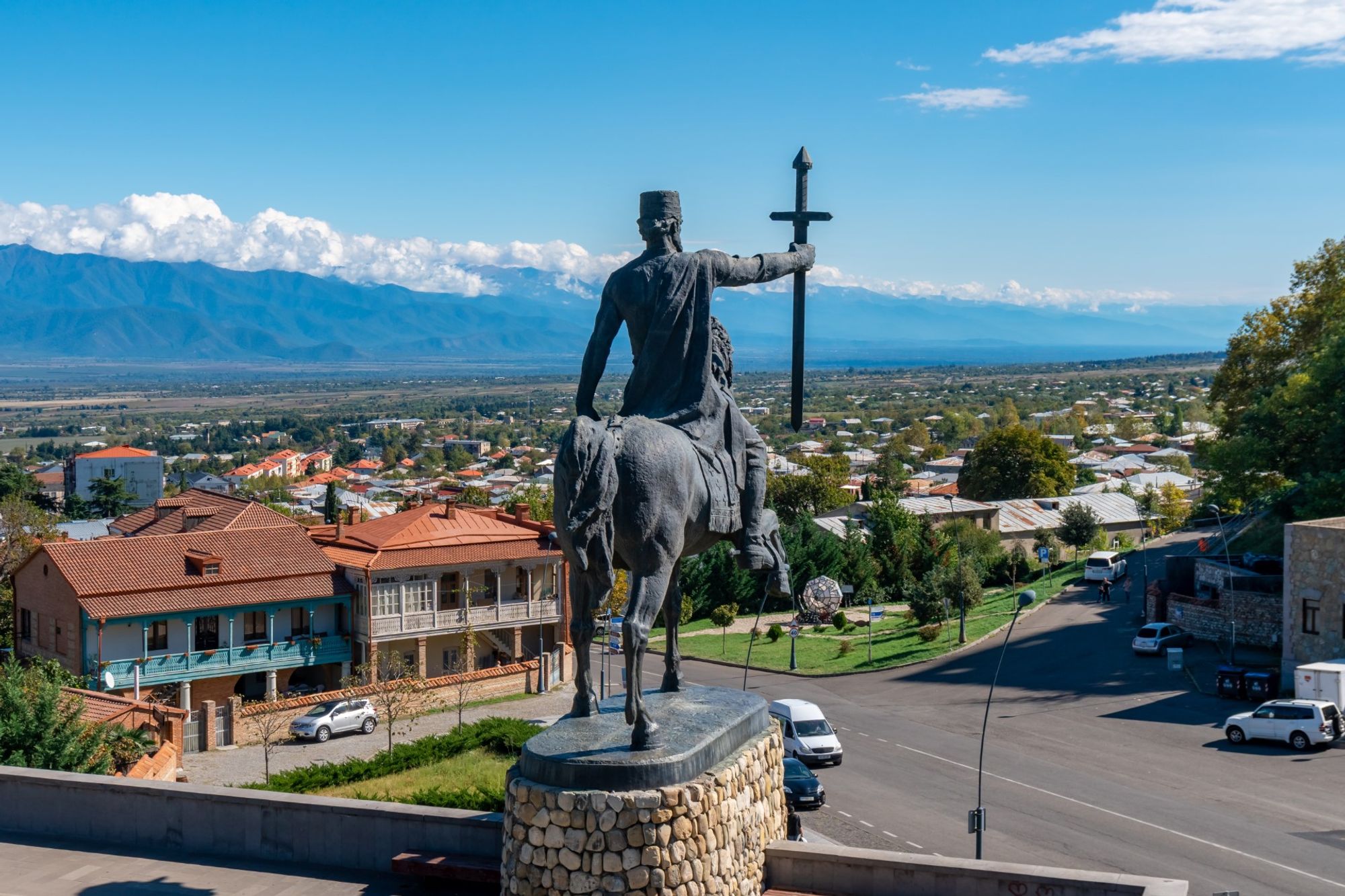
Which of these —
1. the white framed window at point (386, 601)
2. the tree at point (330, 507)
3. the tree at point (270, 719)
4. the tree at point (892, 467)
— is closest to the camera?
the tree at point (270, 719)

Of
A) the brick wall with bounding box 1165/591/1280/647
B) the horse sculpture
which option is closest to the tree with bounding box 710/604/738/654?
the brick wall with bounding box 1165/591/1280/647

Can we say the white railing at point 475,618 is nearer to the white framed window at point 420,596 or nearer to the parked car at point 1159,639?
the white framed window at point 420,596

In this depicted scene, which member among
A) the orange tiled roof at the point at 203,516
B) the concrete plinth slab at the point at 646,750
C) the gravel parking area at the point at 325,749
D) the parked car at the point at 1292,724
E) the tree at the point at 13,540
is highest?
the concrete plinth slab at the point at 646,750

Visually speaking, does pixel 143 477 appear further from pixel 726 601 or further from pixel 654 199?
pixel 654 199

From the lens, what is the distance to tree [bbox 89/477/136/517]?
88.2 m

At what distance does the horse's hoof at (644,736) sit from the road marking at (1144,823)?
14631 millimetres

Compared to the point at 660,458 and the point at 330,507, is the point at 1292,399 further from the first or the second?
the point at 330,507

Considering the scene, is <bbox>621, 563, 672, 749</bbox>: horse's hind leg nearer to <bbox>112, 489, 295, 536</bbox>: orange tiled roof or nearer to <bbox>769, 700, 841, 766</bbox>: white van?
<bbox>769, 700, 841, 766</bbox>: white van

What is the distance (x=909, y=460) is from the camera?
15538 centimetres

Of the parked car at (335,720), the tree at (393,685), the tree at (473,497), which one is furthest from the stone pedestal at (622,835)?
the tree at (473,497)

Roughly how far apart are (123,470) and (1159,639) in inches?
4091

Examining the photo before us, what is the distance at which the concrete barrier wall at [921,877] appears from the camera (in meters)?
11.8

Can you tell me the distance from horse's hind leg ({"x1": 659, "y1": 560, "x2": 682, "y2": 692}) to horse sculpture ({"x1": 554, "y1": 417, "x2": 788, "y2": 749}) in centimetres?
104

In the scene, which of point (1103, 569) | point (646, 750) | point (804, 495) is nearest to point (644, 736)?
point (646, 750)
